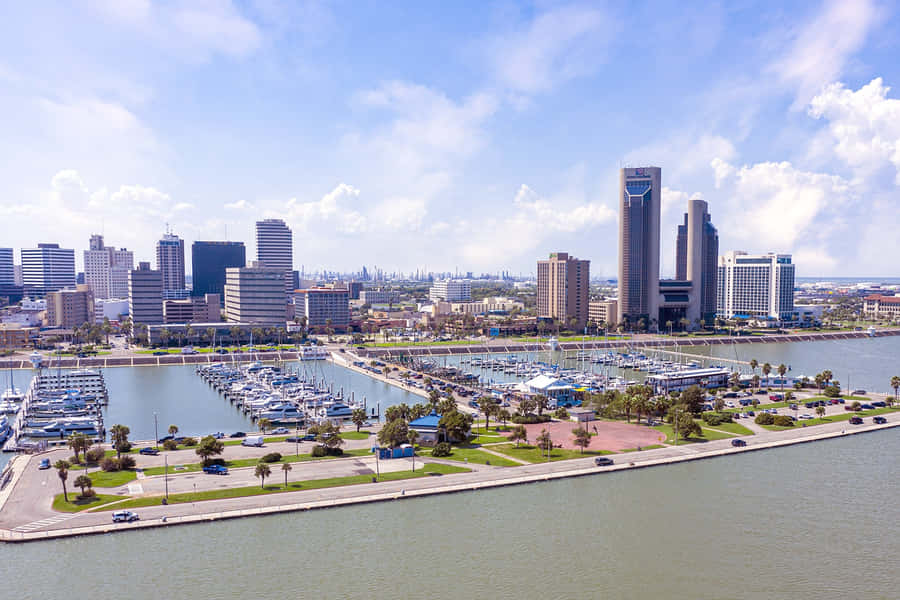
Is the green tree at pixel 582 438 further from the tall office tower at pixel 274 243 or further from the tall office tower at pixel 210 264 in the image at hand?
the tall office tower at pixel 210 264

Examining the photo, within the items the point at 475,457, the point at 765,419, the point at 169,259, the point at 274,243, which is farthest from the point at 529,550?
the point at 169,259

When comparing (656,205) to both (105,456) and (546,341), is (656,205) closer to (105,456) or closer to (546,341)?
(546,341)

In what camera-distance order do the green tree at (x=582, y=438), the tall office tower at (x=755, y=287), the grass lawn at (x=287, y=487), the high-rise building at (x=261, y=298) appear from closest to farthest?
the grass lawn at (x=287, y=487), the green tree at (x=582, y=438), the high-rise building at (x=261, y=298), the tall office tower at (x=755, y=287)

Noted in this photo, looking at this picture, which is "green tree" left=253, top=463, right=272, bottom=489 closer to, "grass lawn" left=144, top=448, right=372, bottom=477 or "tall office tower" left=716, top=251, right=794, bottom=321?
"grass lawn" left=144, top=448, right=372, bottom=477

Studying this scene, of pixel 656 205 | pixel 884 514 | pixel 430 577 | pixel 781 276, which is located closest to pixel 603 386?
pixel 884 514

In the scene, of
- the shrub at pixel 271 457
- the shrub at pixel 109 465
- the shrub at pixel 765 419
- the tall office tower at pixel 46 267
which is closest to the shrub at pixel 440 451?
the shrub at pixel 271 457

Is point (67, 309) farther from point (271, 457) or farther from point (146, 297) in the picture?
point (271, 457)
